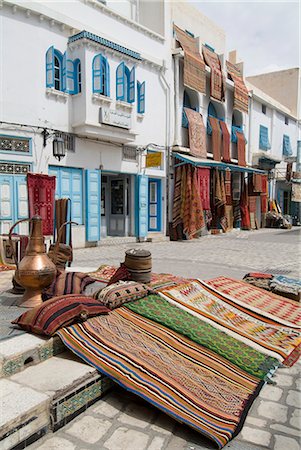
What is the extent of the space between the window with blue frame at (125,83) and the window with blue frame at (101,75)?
17.1 inches

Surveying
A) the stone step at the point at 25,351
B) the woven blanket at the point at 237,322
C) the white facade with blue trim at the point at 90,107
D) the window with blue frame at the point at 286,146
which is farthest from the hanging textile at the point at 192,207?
the window with blue frame at the point at 286,146

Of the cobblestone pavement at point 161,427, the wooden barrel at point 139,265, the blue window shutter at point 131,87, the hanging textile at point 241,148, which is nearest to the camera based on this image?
the cobblestone pavement at point 161,427

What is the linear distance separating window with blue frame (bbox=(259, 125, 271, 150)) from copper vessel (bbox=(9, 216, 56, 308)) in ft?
64.1

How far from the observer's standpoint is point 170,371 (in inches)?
101

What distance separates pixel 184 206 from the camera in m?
13.3

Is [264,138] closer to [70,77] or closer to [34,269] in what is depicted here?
[70,77]

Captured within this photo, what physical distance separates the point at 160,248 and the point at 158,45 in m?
7.70

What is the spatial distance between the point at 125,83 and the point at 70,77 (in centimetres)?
181

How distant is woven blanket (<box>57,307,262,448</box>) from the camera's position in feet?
7.36

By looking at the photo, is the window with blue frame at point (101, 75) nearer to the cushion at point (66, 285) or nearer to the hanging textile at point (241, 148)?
the cushion at point (66, 285)

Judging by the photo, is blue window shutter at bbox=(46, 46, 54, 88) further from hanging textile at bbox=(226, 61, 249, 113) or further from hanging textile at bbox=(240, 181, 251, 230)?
hanging textile at bbox=(240, 181, 251, 230)

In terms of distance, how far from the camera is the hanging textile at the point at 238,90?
17177mm

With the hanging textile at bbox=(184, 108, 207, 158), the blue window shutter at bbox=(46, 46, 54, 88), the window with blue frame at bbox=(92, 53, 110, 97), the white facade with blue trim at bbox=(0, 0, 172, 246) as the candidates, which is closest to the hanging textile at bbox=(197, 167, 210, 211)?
the hanging textile at bbox=(184, 108, 207, 158)

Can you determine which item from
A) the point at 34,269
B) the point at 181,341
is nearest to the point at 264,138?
the point at 34,269
